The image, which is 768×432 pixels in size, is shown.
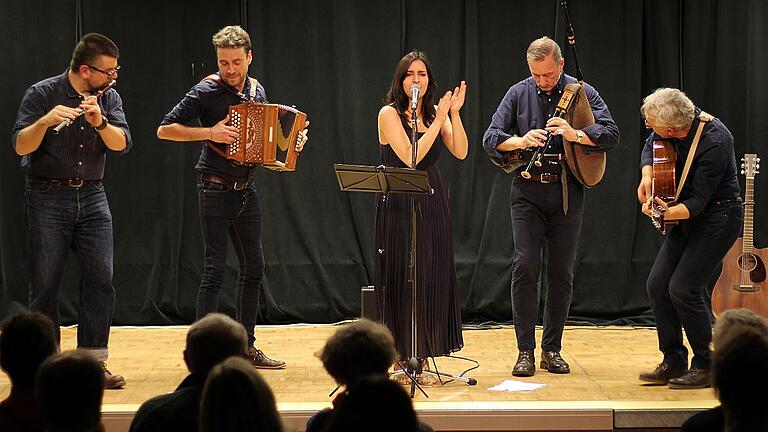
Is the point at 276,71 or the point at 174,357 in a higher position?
the point at 276,71

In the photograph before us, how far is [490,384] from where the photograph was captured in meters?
5.44

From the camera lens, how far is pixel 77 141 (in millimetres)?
5266

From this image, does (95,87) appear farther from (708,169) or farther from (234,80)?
(708,169)

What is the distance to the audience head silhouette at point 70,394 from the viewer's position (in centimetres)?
263

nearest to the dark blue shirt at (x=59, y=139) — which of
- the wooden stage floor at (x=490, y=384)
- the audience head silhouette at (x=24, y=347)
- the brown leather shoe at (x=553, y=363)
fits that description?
→ the wooden stage floor at (x=490, y=384)

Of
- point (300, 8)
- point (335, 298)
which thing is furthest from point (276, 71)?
point (335, 298)

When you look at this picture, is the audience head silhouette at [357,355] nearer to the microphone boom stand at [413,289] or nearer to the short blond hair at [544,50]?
the microphone boom stand at [413,289]

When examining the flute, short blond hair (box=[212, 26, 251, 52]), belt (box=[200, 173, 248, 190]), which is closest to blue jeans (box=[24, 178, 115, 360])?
the flute

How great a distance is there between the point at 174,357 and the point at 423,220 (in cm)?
207

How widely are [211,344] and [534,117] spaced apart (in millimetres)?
3153

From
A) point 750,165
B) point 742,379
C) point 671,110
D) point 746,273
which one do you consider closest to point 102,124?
point 671,110

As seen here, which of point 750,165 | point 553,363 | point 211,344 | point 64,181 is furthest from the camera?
point 750,165

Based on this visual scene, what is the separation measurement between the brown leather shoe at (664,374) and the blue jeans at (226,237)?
2.27 meters

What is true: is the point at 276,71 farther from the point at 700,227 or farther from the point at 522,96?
the point at 700,227
